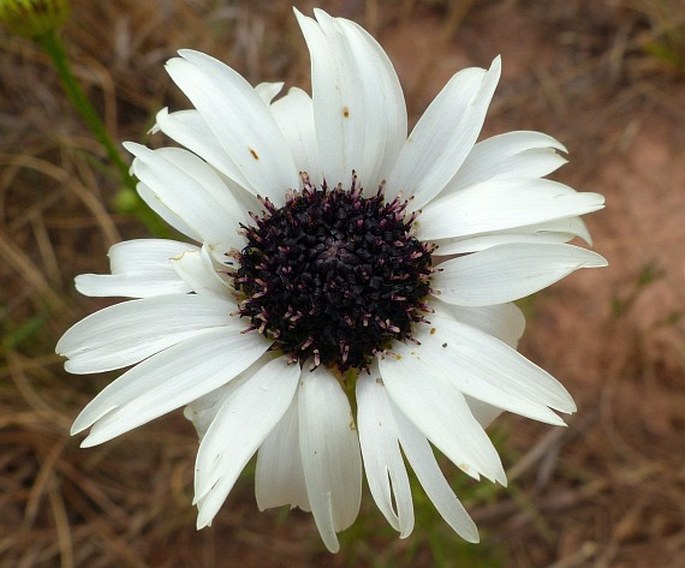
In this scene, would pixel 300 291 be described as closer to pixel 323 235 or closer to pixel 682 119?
pixel 323 235

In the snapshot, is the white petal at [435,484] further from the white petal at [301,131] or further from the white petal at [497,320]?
the white petal at [301,131]

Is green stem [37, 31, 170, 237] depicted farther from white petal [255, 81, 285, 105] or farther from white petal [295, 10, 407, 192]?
white petal [295, 10, 407, 192]

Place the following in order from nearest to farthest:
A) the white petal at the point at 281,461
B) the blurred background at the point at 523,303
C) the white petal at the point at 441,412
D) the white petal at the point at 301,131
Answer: the white petal at the point at 441,412
the white petal at the point at 281,461
the white petal at the point at 301,131
the blurred background at the point at 523,303

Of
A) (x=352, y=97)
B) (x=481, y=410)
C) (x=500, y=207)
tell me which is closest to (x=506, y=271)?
(x=500, y=207)

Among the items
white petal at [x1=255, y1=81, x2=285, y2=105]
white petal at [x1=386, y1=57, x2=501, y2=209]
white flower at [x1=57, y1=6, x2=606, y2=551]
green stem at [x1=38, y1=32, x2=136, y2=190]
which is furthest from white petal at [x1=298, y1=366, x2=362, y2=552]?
green stem at [x1=38, y1=32, x2=136, y2=190]

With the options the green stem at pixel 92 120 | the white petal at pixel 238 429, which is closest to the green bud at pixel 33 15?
the green stem at pixel 92 120
